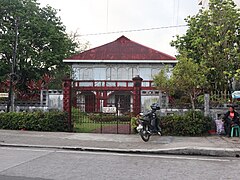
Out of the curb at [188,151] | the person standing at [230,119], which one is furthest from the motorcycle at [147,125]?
the person standing at [230,119]

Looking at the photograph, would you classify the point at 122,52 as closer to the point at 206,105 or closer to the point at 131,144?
the point at 206,105

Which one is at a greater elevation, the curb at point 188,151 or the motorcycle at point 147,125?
the motorcycle at point 147,125

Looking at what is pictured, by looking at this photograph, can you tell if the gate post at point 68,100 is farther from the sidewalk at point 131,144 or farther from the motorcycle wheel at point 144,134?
the motorcycle wheel at point 144,134

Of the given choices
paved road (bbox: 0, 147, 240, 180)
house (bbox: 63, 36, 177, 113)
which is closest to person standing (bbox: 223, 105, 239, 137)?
paved road (bbox: 0, 147, 240, 180)

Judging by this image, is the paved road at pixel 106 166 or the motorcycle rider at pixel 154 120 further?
the motorcycle rider at pixel 154 120

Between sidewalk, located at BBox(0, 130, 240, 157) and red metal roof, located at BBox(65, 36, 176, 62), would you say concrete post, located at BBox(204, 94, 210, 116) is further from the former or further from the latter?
red metal roof, located at BBox(65, 36, 176, 62)

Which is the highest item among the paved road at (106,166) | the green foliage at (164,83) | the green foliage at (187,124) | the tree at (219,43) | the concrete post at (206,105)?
the tree at (219,43)

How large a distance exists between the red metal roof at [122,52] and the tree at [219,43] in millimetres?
13546

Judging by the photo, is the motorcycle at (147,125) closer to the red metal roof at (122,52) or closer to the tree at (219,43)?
the tree at (219,43)

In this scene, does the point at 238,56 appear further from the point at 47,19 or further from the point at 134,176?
the point at 47,19

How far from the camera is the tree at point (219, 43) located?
15260mm

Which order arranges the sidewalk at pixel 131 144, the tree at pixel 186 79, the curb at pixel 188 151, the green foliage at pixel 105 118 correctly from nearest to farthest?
the curb at pixel 188 151 < the sidewalk at pixel 131 144 < the tree at pixel 186 79 < the green foliage at pixel 105 118

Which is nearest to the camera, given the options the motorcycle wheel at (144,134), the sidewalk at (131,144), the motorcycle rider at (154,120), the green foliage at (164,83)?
the sidewalk at (131,144)

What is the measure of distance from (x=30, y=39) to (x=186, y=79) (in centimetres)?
1587
